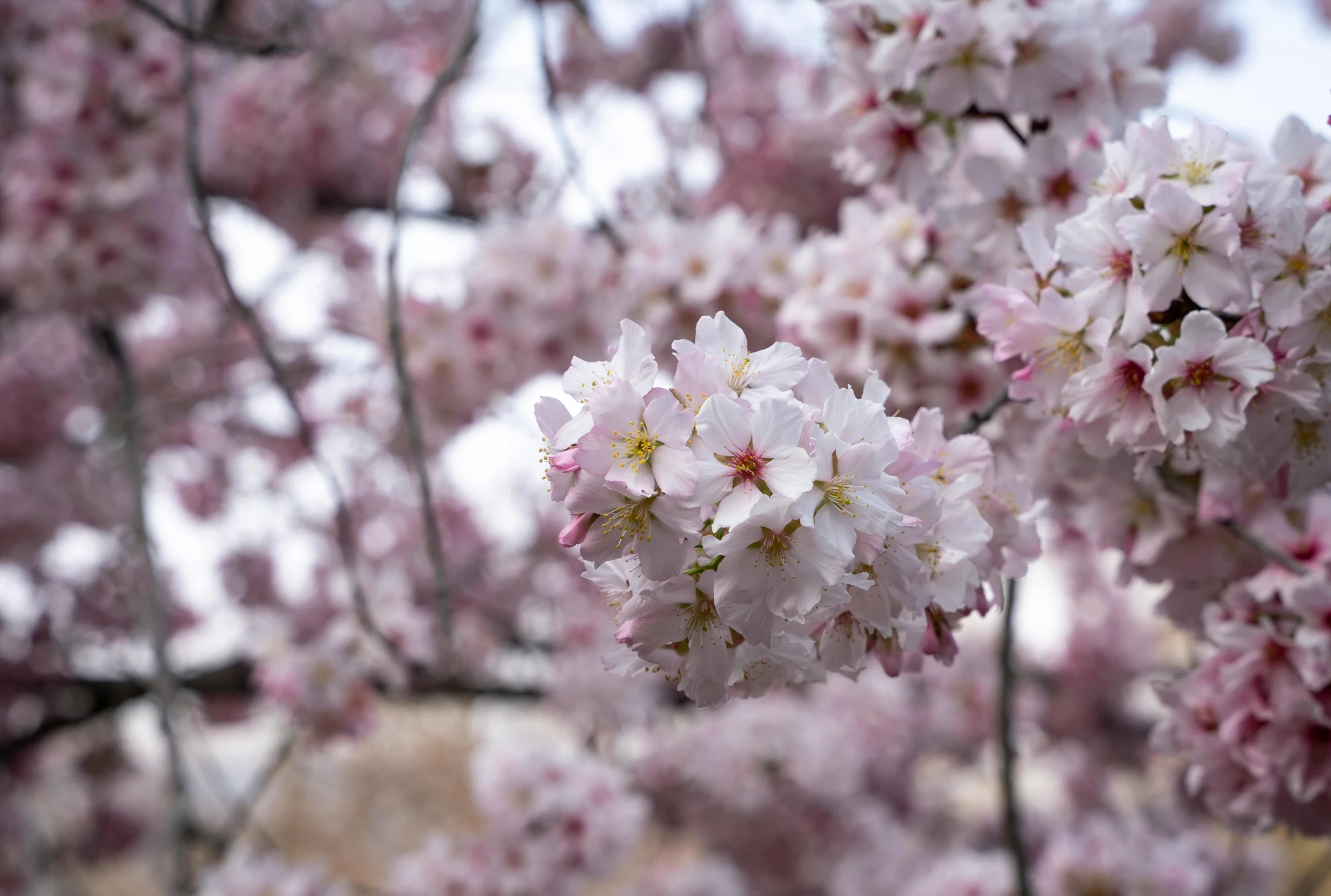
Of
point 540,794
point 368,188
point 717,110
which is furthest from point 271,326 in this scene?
point 540,794

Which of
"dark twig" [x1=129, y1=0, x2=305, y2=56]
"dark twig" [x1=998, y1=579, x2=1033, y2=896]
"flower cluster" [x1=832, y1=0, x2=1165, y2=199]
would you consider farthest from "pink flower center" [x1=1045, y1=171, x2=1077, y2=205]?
"dark twig" [x1=129, y1=0, x2=305, y2=56]

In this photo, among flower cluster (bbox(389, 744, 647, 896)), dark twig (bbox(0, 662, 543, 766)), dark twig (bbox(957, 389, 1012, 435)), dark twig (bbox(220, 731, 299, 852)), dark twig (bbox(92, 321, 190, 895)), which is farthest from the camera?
dark twig (bbox(0, 662, 543, 766))

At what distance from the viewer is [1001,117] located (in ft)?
3.92

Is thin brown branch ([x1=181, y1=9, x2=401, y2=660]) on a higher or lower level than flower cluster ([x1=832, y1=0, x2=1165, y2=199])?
lower

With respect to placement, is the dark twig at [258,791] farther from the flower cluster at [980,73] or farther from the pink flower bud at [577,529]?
the flower cluster at [980,73]

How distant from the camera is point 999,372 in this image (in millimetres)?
1263

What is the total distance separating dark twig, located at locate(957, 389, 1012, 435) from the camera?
3.03 ft

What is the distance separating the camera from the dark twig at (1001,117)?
119 centimetres

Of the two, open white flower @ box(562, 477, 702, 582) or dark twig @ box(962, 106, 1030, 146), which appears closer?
open white flower @ box(562, 477, 702, 582)

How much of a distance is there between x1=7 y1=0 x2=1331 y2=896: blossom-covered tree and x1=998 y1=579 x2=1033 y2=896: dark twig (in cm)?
2

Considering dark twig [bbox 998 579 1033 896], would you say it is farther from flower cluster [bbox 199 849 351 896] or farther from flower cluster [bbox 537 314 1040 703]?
flower cluster [bbox 199 849 351 896]

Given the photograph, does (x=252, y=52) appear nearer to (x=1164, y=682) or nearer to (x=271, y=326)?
(x=1164, y=682)

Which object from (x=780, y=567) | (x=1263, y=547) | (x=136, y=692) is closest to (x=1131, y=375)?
(x=1263, y=547)

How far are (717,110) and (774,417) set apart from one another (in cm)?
299
